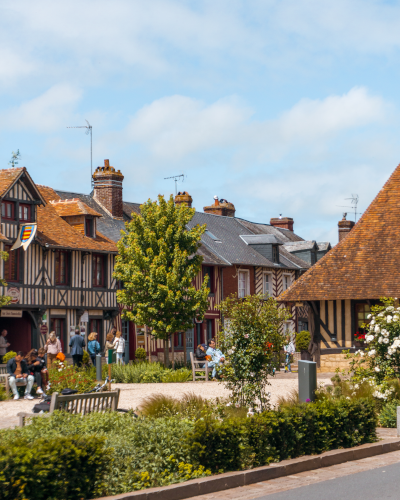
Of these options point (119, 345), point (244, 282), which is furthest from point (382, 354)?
point (244, 282)

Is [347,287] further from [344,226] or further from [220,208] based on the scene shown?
[220,208]

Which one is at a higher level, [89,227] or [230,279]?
[89,227]

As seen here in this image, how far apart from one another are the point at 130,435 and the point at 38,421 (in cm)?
115

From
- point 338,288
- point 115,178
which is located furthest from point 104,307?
point 338,288

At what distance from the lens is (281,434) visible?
848cm

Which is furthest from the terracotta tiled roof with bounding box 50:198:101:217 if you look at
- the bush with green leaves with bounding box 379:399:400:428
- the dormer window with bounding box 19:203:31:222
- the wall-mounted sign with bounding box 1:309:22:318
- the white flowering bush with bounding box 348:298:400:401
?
the bush with green leaves with bounding box 379:399:400:428

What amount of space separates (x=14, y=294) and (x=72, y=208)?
5.64 m

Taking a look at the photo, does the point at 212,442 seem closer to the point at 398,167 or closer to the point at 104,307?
the point at 398,167

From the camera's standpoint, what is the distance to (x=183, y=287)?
2753 centimetres

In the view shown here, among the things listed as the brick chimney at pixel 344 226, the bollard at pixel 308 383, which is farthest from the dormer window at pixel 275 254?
the bollard at pixel 308 383

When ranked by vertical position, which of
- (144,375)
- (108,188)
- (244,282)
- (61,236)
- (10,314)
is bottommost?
(144,375)

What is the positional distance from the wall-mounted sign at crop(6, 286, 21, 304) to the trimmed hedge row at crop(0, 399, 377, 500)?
18404mm

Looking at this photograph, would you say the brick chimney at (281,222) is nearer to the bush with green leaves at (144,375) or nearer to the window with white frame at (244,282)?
the window with white frame at (244,282)

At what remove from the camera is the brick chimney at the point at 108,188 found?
33938 millimetres
